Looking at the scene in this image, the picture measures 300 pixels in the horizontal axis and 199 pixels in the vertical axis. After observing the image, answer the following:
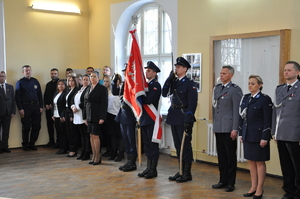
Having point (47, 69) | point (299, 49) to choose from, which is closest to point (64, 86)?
point (47, 69)

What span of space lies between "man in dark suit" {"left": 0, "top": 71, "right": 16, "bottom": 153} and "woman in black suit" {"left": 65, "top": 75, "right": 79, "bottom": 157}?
125 cm

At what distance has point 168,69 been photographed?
801 cm

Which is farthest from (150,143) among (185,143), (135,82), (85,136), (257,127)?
(257,127)

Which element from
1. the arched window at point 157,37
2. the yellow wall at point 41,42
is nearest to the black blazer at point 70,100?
the yellow wall at point 41,42

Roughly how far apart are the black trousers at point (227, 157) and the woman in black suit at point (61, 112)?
3390 millimetres

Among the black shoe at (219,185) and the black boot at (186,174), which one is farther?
the black boot at (186,174)

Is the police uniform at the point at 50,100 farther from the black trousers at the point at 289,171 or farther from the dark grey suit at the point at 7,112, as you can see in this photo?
the black trousers at the point at 289,171

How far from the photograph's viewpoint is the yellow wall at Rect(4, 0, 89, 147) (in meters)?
8.11

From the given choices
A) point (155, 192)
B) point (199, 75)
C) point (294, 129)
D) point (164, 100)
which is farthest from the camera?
point (164, 100)

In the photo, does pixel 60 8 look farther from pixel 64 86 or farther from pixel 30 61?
pixel 64 86

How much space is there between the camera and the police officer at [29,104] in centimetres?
791

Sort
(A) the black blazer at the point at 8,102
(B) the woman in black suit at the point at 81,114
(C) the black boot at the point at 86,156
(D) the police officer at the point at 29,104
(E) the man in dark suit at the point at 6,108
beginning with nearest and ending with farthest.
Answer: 1. (B) the woman in black suit at the point at 81,114
2. (C) the black boot at the point at 86,156
3. (A) the black blazer at the point at 8,102
4. (E) the man in dark suit at the point at 6,108
5. (D) the police officer at the point at 29,104

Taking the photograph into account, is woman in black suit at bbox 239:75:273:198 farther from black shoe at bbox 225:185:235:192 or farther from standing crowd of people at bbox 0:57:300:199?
black shoe at bbox 225:185:235:192

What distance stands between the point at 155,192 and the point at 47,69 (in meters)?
4.63
